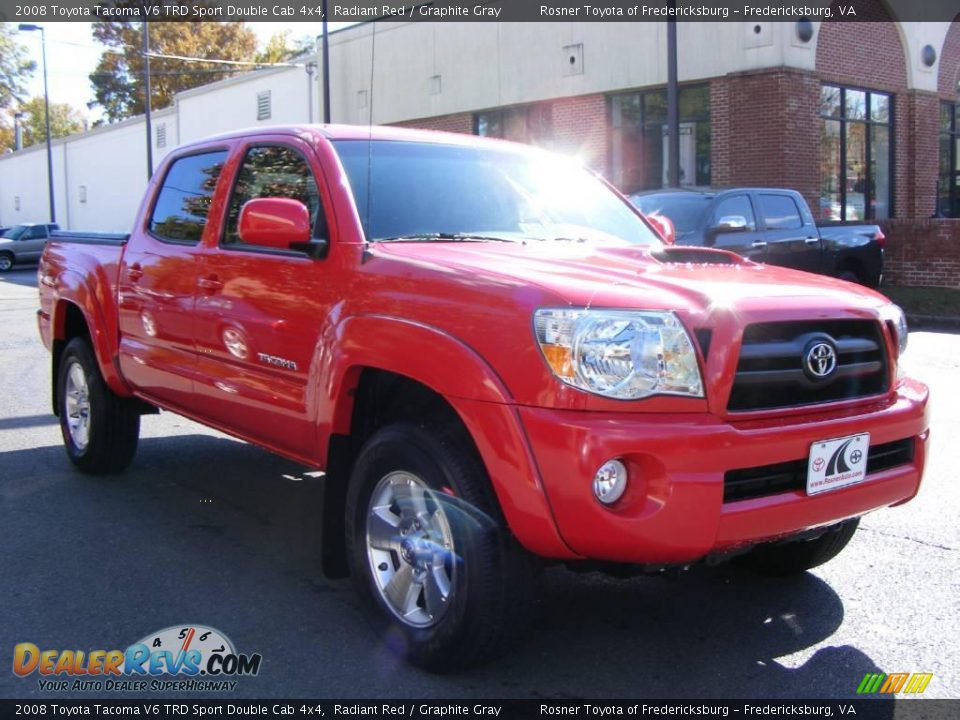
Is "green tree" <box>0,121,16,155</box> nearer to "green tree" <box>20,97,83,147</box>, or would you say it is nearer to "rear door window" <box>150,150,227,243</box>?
"green tree" <box>20,97,83,147</box>

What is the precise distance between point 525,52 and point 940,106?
387 inches

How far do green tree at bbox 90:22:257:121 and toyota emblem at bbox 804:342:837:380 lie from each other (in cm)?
5182

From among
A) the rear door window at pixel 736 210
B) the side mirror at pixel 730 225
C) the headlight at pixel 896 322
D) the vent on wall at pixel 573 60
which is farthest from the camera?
the vent on wall at pixel 573 60

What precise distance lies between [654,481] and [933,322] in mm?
13308

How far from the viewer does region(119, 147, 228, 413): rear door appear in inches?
197

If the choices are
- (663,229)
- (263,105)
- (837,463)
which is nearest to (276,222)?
(663,229)

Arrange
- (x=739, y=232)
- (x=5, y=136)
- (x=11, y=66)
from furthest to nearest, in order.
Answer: (x=5, y=136), (x=11, y=66), (x=739, y=232)

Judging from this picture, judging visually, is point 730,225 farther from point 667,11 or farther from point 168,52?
point 168,52

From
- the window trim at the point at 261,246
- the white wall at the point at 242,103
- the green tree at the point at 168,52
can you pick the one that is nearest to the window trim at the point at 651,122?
the white wall at the point at 242,103

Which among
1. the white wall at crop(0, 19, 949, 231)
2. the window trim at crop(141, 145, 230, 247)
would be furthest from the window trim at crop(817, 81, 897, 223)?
the window trim at crop(141, 145, 230, 247)

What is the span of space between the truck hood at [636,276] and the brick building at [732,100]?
13612mm

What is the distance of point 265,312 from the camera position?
14.2 feet

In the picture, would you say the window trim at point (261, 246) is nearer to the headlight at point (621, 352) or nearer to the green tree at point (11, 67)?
the headlight at point (621, 352)

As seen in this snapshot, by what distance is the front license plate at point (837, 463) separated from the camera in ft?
10.6
